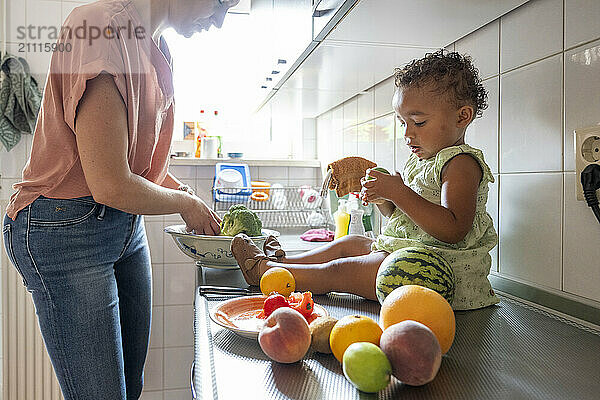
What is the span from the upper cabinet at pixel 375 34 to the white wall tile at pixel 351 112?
22 centimetres

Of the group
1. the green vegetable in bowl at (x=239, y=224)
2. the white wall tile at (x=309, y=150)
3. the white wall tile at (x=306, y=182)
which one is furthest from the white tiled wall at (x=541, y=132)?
the white wall tile at (x=309, y=150)

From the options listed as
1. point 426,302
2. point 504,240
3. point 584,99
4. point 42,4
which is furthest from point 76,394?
point 42,4

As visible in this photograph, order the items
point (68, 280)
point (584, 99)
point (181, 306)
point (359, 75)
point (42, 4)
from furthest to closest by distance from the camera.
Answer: point (181, 306) < point (42, 4) < point (359, 75) < point (68, 280) < point (584, 99)

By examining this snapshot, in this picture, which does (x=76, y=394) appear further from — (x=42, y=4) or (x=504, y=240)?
(x=42, y=4)

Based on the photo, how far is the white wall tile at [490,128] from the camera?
1.02 metres

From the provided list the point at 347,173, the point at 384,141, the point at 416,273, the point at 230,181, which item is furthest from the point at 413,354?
the point at 230,181

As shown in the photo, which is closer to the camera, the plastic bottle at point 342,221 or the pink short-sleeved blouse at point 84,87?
the pink short-sleeved blouse at point 84,87

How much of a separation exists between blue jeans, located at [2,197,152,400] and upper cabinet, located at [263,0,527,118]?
1.95ft

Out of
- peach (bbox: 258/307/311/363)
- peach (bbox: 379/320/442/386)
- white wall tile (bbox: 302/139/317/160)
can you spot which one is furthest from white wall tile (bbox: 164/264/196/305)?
peach (bbox: 379/320/442/386)

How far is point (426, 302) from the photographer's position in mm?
587

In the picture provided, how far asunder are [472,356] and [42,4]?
2248mm

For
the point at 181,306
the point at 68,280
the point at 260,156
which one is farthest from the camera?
the point at 260,156

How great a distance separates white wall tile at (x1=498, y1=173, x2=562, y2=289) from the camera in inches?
33.9

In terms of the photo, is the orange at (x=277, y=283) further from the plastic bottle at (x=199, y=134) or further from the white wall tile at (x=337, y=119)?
the plastic bottle at (x=199, y=134)
